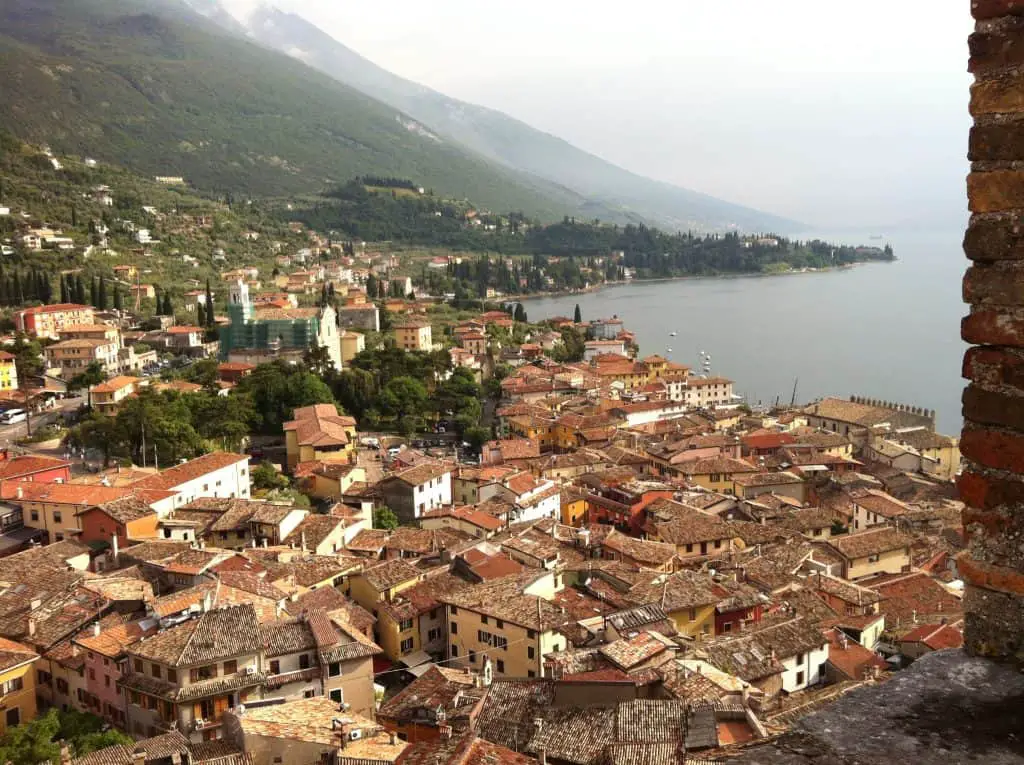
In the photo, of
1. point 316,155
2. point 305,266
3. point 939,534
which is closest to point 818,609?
point 939,534

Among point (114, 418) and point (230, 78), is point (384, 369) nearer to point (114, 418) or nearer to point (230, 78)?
point (114, 418)

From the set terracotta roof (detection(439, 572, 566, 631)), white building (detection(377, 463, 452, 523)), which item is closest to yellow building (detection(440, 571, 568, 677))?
terracotta roof (detection(439, 572, 566, 631))

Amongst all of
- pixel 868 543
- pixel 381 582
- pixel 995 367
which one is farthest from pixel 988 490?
pixel 868 543

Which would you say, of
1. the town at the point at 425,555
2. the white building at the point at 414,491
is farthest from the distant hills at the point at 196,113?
the white building at the point at 414,491

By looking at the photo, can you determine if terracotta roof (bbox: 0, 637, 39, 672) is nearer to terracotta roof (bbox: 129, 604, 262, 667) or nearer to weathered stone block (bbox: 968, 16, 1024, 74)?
terracotta roof (bbox: 129, 604, 262, 667)

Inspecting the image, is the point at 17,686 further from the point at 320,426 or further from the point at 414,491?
the point at 320,426
